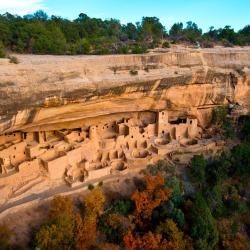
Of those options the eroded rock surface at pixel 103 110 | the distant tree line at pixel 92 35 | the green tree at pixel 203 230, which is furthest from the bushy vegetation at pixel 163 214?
the distant tree line at pixel 92 35

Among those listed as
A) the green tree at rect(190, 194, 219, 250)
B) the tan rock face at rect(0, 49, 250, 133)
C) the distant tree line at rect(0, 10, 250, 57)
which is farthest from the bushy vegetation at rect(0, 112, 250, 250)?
the distant tree line at rect(0, 10, 250, 57)

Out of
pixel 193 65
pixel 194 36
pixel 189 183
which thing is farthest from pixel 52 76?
pixel 194 36

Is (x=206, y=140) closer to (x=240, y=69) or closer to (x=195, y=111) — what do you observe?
(x=195, y=111)

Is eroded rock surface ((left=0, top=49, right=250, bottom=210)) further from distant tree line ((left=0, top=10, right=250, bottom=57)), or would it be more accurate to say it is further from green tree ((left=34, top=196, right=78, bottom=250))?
distant tree line ((left=0, top=10, right=250, bottom=57))

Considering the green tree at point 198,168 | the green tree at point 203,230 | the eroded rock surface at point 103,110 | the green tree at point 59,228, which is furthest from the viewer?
the green tree at point 198,168

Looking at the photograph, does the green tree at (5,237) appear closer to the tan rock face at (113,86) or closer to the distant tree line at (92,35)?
the tan rock face at (113,86)
